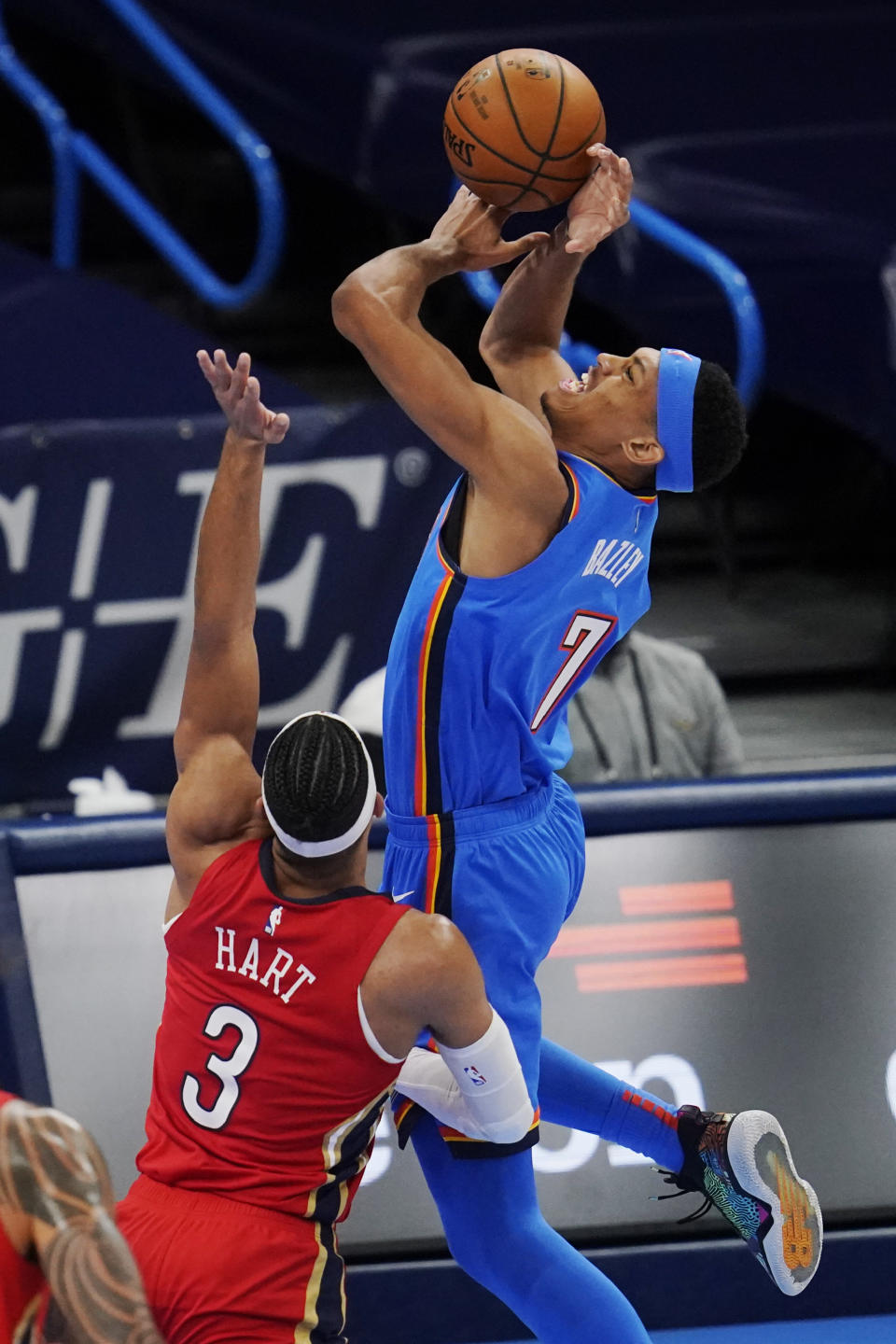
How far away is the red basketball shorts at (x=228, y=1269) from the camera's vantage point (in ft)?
8.98

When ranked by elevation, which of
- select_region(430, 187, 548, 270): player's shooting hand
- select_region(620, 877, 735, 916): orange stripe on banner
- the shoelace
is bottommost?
the shoelace

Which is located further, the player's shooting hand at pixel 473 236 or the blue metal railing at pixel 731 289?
the blue metal railing at pixel 731 289

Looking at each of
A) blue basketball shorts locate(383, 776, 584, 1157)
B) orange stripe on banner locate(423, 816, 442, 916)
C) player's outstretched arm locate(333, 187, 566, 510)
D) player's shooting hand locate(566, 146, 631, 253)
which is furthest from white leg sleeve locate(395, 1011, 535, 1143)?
player's shooting hand locate(566, 146, 631, 253)

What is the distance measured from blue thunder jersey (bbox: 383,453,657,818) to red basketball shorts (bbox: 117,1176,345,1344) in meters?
0.85

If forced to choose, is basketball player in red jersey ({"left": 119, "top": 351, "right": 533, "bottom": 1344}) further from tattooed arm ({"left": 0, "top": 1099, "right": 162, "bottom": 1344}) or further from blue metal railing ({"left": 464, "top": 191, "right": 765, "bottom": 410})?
blue metal railing ({"left": 464, "top": 191, "right": 765, "bottom": 410})

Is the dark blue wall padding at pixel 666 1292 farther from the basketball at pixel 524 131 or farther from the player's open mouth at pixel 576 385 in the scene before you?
the basketball at pixel 524 131

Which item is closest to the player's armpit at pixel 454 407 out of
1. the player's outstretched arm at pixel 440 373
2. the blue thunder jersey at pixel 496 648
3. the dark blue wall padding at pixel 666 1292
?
the player's outstretched arm at pixel 440 373

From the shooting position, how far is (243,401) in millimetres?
3125

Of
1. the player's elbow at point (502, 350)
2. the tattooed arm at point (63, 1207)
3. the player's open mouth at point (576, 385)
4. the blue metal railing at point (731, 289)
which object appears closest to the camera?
the tattooed arm at point (63, 1207)

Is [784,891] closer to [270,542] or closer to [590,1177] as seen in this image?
[590,1177]

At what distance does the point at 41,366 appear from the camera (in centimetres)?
627

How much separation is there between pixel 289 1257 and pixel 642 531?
4.78 ft

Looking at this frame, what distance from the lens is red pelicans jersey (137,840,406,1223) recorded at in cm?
278

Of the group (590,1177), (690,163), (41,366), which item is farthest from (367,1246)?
(690,163)
